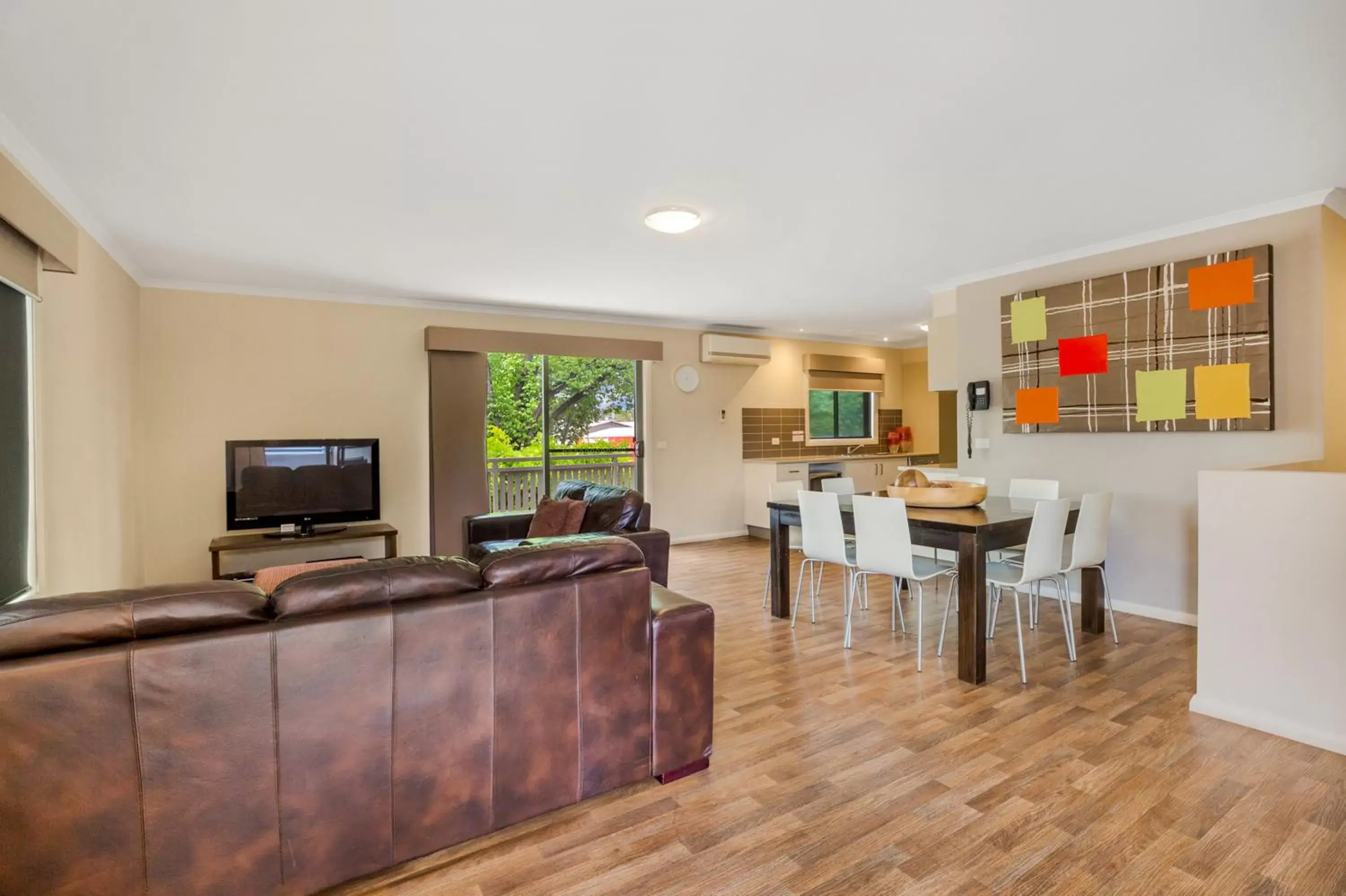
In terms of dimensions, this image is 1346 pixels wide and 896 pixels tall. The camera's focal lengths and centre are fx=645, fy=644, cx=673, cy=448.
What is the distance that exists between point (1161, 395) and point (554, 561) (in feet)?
12.7

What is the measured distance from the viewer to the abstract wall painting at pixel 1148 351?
11.6ft

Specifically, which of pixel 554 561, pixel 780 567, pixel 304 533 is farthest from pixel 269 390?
pixel 554 561

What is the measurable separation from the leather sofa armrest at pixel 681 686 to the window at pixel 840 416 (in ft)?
20.3

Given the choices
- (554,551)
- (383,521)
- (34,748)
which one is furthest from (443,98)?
(383,521)

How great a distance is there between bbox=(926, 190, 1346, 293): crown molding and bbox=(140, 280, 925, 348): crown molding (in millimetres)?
2733

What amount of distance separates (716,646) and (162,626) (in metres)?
2.70

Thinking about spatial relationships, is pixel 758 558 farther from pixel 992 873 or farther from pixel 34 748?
pixel 34 748

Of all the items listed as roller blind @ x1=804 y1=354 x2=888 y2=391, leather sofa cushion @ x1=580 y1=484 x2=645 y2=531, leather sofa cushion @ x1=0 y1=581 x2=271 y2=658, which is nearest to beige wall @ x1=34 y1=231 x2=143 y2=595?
leather sofa cushion @ x1=0 y1=581 x2=271 y2=658

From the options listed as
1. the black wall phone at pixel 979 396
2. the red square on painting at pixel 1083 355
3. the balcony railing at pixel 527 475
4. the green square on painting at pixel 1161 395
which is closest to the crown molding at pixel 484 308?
the balcony railing at pixel 527 475

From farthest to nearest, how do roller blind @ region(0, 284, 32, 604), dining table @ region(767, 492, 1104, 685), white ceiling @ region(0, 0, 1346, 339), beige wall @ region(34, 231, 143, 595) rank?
1. dining table @ region(767, 492, 1104, 685)
2. beige wall @ region(34, 231, 143, 595)
3. roller blind @ region(0, 284, 32, 604)
4. white ceiling @ region(0, 0, 1346, 339)

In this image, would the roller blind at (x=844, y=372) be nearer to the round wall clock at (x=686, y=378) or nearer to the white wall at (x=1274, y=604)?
the round wall clock at (x=686, y=378)

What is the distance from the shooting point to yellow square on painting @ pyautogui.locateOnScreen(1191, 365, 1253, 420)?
3.56 meters

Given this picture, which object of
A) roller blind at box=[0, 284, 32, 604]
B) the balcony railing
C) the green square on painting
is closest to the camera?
roller blind at box=[0, 284, 32, 604]

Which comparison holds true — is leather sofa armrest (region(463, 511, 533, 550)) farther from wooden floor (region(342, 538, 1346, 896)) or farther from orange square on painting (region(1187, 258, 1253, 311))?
orange square on painting (region(1187, 258, 1253, 311))
